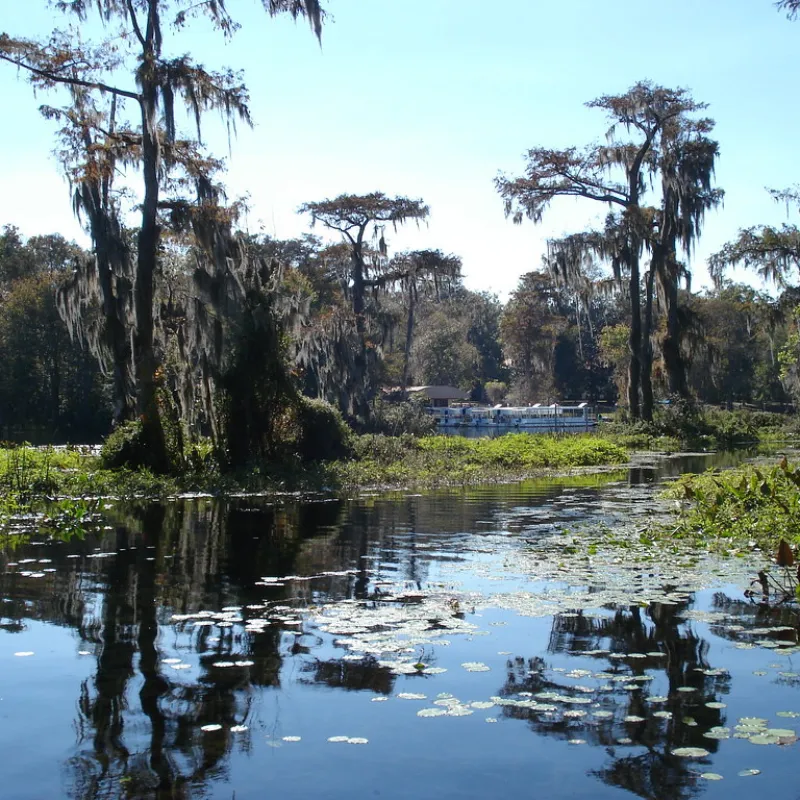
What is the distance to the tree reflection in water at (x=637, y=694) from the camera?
5109 millimetres

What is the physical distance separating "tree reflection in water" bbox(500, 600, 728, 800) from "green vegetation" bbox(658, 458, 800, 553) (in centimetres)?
335

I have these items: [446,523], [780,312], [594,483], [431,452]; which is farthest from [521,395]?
[446,523]

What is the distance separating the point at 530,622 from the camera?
8.16 m

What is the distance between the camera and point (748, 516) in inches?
487

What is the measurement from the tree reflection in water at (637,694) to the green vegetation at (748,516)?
335 cm

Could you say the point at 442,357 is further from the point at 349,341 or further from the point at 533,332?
the point at 349,341

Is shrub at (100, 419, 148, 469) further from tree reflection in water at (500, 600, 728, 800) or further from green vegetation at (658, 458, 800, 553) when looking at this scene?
tree reflection in water at (500, 600, 728, 800)

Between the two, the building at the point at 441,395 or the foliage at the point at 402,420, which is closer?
the foliage at the point at 402,420

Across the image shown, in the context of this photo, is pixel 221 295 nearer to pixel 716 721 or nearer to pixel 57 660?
pixel 57 660

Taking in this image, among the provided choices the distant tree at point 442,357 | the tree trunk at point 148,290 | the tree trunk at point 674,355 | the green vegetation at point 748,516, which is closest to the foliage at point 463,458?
the tree trunk at point 148,290

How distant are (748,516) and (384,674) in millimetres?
7196

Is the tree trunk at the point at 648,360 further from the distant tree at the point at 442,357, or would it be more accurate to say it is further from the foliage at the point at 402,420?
the distant tree at the point at 442,357

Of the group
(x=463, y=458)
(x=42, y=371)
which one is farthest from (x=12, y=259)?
(x=463, y=458)

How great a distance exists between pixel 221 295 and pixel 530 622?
1581cm
